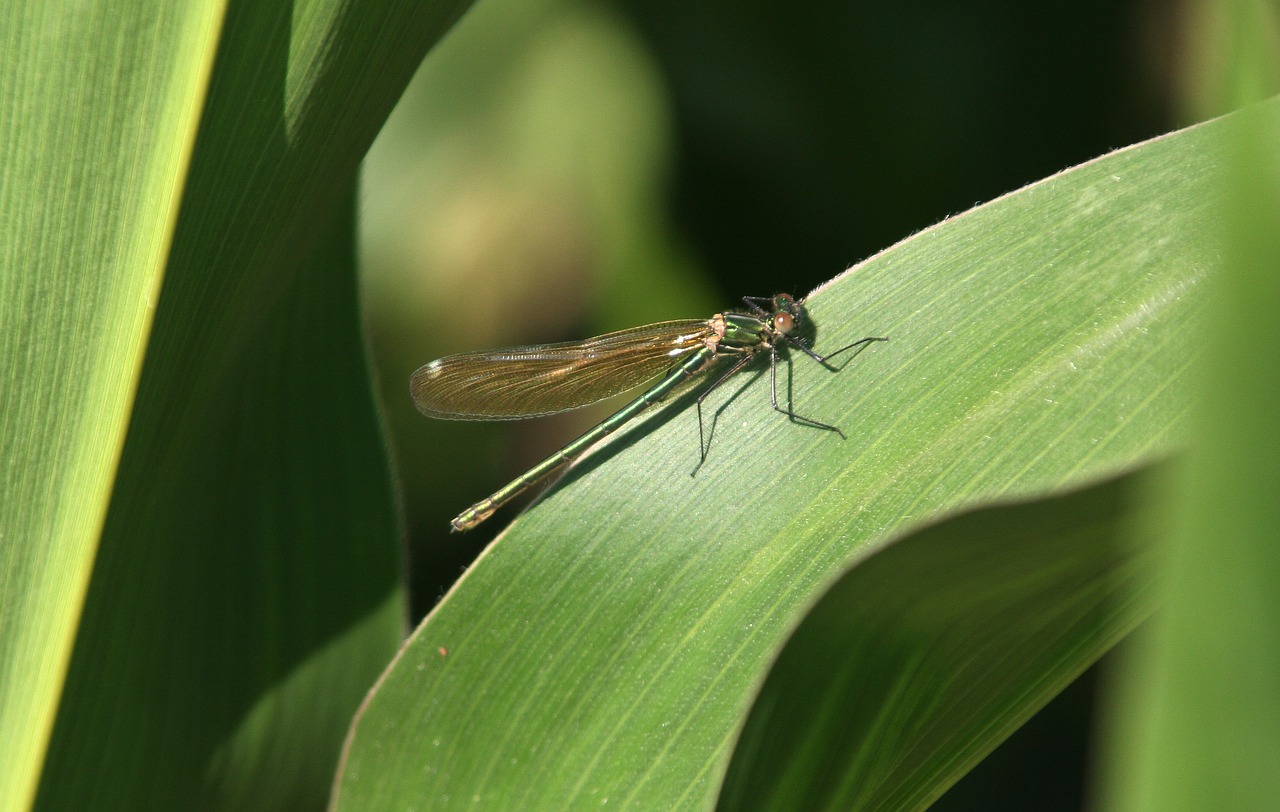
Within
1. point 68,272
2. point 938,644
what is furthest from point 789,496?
point 68,272

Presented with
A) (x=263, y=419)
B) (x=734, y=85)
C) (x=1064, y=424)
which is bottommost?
(x=1064, y=424)

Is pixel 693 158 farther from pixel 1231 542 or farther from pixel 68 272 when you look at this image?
pixel 1231 542

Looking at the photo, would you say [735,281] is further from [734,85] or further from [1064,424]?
[1064,424]

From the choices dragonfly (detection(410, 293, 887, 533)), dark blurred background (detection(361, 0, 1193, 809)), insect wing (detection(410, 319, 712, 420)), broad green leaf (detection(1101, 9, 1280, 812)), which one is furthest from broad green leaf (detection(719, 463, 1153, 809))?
dark blurred background (detection(361, 0, 1193, 809))

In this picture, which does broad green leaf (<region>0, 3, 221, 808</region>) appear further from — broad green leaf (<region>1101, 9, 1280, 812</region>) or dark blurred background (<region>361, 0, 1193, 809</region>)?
dark blurred background (<region>361, 0, 1193, 809</region>)

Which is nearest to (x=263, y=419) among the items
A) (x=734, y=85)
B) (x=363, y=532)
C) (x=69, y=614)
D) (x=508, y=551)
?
(x=363, y=532)
